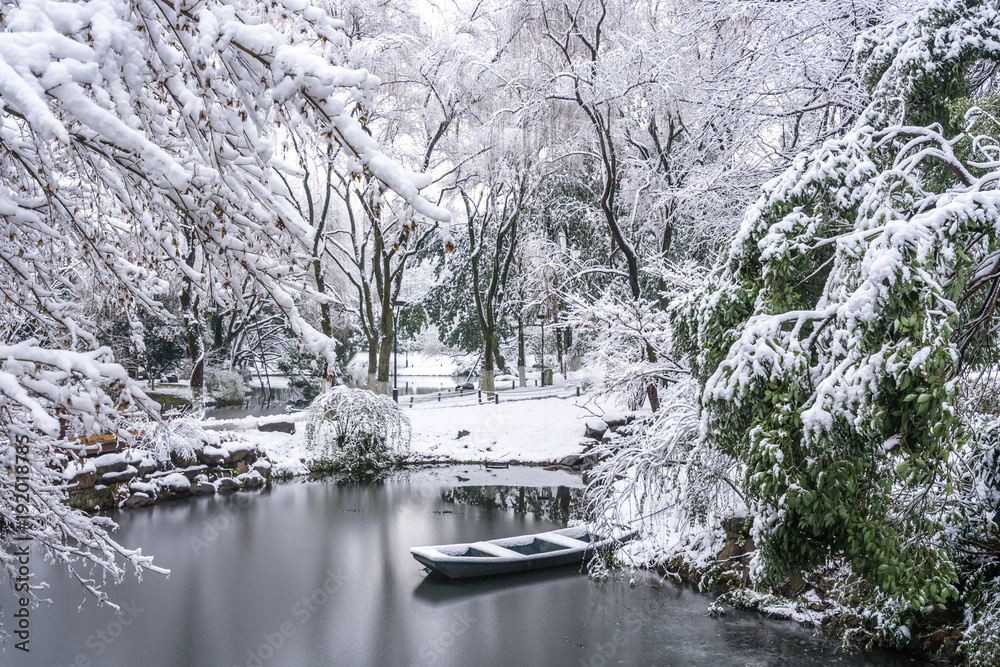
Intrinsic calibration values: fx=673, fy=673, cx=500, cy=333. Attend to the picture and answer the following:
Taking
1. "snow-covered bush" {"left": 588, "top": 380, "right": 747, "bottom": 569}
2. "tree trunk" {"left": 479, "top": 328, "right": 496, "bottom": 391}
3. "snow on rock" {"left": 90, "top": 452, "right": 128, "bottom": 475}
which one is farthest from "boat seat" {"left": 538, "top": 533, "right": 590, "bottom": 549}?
"tree trunk" {"left": 479, "top": 328, "right": 496, "bottom": 391}

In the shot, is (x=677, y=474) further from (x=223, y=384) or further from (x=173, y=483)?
(x=223, y=384)

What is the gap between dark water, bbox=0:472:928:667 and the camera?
6.65 metres

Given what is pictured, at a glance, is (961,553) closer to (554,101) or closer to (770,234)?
(770,234)

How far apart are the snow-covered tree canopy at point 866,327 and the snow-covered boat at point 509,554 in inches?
187

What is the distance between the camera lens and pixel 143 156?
74.9 inches

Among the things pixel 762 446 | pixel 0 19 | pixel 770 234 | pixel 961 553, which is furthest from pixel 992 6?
pixel 0 19

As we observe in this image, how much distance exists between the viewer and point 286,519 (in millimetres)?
11617

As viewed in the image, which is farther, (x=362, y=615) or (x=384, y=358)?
(x=384, y=358)

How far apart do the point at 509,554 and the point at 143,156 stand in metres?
7.85

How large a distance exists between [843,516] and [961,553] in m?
3.38

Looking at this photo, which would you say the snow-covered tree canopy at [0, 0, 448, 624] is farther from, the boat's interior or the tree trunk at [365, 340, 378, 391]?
the tree trunk at [365, 340, 378, 391]

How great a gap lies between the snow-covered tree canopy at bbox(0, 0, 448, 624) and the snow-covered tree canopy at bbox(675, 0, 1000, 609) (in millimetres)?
2297

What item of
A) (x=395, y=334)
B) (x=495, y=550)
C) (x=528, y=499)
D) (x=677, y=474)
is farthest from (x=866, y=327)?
(x=395, y=334)

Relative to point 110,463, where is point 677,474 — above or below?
below
